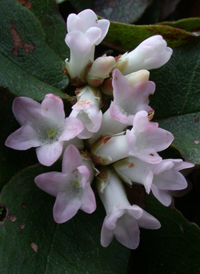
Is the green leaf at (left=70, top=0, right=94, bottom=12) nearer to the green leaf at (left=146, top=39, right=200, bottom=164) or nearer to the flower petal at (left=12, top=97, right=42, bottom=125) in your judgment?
the green leaf at (left=146, top=39, right=200, bottom=164)

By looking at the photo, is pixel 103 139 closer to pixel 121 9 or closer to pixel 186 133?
pixel 186 133

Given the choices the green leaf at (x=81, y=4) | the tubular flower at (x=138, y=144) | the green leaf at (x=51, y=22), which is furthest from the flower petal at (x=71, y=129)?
the green leaf at (x=81, y=4)

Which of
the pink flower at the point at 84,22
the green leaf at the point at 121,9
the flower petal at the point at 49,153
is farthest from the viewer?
the green leaf at the point at 121,9

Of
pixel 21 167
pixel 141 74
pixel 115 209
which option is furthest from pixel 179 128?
pixel 21 167

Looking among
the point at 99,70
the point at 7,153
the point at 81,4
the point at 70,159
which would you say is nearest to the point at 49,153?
the point at 70,159

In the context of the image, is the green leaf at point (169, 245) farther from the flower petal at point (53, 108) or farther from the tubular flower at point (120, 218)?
the flower petal at point (53, 108)

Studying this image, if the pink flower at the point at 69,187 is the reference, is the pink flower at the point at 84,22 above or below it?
above

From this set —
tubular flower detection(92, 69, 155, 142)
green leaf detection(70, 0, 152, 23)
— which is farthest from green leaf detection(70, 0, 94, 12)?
tubular flower detection(92, 69, 155, 142)

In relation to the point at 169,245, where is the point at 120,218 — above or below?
above
